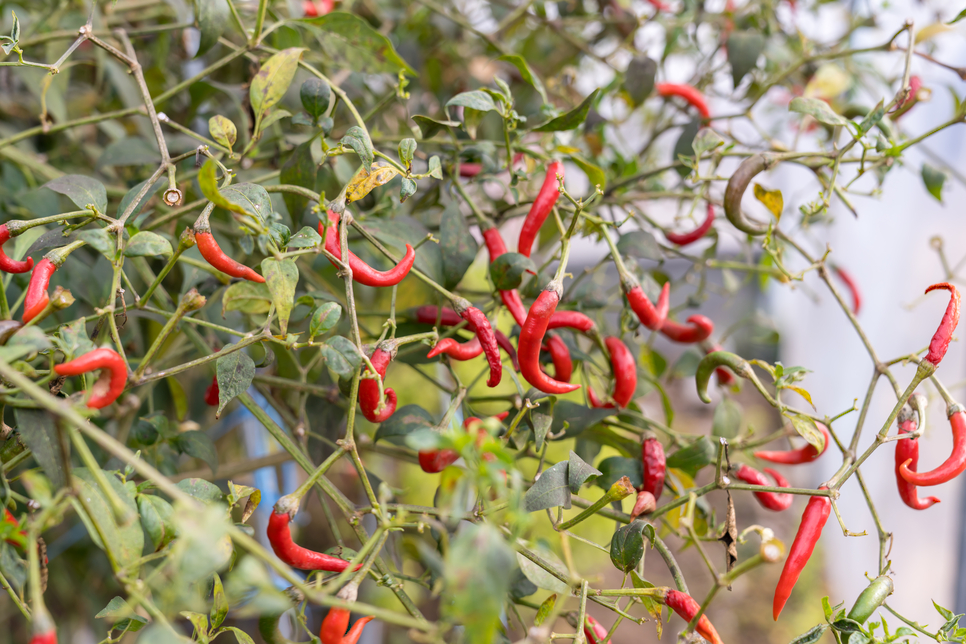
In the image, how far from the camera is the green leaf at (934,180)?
540mm

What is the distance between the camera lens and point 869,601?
0.32 m

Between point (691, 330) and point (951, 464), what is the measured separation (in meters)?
0.19

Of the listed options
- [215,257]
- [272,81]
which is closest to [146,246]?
[215,257]

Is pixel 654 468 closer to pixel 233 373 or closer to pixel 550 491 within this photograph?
pixel 550 491

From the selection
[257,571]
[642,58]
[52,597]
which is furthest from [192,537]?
[52,597]

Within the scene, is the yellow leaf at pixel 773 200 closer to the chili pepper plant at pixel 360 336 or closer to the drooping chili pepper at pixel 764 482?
the chili pepper plant at pixel 360 336

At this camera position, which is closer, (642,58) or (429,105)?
(642,58)

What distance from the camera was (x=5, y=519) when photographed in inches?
10.1

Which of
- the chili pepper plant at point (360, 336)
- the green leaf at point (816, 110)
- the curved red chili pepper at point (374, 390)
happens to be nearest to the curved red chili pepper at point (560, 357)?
the chili pepper plant at point (360, 336)

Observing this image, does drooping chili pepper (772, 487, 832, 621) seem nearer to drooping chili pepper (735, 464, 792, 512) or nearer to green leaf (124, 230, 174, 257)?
drooping chili pepper (735, 464, 792, 512)

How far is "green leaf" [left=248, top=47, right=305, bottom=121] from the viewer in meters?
0.38

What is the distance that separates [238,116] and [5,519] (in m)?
0.41

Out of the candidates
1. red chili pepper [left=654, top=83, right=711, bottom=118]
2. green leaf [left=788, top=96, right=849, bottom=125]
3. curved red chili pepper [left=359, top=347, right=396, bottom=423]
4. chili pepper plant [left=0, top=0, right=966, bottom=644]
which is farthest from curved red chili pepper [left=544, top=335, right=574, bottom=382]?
red chili pepper [left=654, top=83, right=711, bottom=118]

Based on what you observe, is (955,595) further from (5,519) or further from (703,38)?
(5,519)
